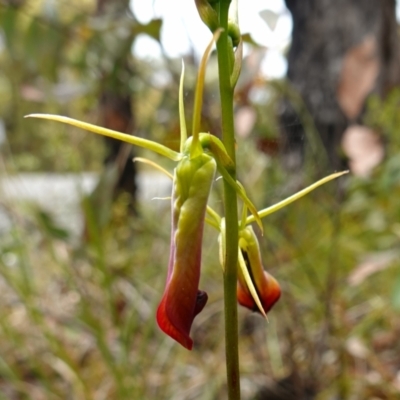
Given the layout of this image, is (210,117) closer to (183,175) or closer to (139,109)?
(183,175)

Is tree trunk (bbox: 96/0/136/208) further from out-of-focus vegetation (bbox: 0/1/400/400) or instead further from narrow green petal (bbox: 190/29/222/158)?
narrow green petal (bbox: 190/29/222/158)

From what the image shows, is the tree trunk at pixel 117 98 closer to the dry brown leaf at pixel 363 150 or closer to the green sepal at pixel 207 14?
the dry brown leaf at pixel 363 150

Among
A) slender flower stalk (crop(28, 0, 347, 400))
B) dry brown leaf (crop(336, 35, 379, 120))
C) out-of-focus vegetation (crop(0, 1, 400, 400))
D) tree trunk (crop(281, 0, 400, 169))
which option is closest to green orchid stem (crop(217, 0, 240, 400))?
slender flower stalk (crop(28, 0, 347, 400))

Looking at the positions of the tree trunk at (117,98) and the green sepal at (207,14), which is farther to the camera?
the tree trunk at (117,98)

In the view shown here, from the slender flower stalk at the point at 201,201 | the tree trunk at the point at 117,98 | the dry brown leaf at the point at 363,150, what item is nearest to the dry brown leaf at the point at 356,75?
the dry brown leaf at the point at 363,150

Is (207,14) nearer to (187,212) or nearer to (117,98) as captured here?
(187,212)
